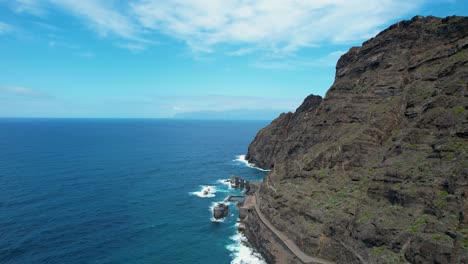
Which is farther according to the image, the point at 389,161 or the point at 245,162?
the point at 245,162

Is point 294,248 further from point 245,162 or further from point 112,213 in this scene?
point 245,162

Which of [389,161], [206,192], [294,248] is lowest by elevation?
[206,192]

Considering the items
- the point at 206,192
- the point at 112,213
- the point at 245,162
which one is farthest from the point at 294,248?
the point at 245,162

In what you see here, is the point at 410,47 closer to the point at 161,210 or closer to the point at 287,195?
the point at 287,195

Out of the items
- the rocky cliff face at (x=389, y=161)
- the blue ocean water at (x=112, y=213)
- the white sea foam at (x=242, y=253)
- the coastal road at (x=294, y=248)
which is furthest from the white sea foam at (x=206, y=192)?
the coastal road at (x=294, y=248)

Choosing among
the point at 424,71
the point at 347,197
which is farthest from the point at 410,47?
the point at 347,197

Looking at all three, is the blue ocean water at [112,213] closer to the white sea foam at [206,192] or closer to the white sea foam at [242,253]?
the white sea foam at [242,253]

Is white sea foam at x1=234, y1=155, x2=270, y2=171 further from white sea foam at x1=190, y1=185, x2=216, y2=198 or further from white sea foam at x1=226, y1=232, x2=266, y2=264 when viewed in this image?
white sea foam at x1=226, y1=232, x2=266, y2=264

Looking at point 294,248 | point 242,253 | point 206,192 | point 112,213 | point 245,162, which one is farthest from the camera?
point 245,162
